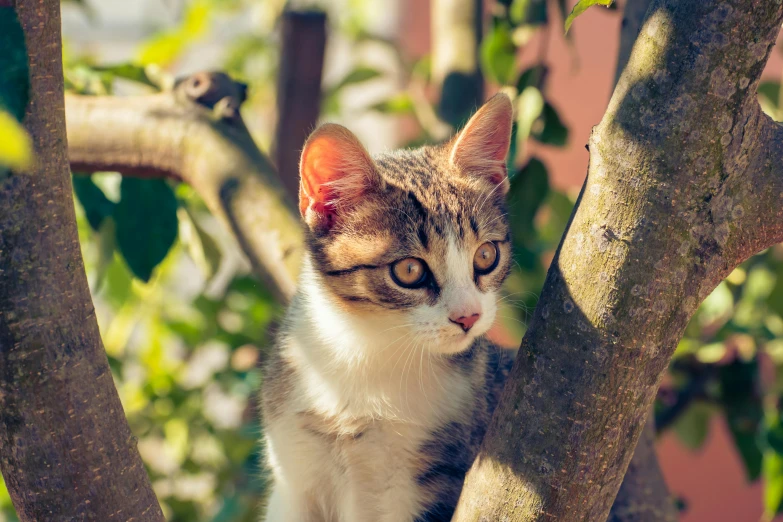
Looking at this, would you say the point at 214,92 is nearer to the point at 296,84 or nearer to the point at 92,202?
the point at 92,202

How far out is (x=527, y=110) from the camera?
7.11 feet

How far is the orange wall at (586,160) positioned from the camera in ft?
12.7

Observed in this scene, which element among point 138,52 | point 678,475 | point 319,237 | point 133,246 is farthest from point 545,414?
point 678,475

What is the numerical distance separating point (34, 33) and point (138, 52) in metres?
2.06

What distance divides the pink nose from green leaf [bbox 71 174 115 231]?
105cm

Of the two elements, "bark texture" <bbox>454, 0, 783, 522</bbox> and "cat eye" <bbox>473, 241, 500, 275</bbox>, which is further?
"cat eye" <bbox>473, 241, 500, 275</bbox>

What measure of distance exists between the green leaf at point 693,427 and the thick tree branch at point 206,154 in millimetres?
1496

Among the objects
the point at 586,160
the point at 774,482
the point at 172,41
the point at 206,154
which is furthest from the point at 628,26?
the point at 586,160

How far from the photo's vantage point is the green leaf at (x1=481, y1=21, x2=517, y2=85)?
2297 mm

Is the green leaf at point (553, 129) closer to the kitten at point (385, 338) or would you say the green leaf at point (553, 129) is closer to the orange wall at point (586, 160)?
the kitten at point (385, 338)

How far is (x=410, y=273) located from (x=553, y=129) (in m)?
0.87

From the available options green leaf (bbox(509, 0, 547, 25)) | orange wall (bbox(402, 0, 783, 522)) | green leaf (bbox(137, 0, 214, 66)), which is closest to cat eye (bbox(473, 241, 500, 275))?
green leaf (bbox(509, 0, 547, 25))

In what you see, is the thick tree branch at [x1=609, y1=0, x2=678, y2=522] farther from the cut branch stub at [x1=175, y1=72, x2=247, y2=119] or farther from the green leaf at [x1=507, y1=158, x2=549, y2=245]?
the cut branch stub at [x1=175, y1=72, x2=247, y2=119]

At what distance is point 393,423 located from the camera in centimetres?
163
